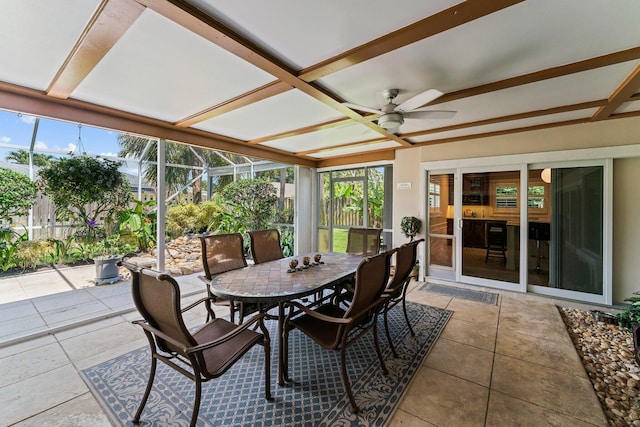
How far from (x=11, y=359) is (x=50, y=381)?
715 millimetres

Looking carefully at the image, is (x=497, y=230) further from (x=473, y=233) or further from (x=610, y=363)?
(x=610, y=363)

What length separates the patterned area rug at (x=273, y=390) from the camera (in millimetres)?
1744

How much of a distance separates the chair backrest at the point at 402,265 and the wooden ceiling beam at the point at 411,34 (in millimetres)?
1604

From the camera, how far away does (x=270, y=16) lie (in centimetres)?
165

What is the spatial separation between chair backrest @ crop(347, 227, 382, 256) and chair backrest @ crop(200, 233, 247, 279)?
164 cm

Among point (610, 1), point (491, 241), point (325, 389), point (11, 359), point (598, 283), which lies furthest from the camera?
point (491, 241)

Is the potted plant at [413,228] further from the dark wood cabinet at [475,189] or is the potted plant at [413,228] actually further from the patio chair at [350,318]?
the patio chair at [350,318]

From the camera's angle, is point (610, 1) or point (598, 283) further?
point (598, 283)

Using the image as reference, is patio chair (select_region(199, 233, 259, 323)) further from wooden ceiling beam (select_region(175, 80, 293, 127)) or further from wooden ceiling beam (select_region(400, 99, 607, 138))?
wooden ceiling beam (select_region(400, 99, 607, 138))

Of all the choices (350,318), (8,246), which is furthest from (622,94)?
(8,246)

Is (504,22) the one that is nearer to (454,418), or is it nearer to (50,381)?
(454,418)

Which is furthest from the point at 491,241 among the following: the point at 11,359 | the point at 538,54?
the point at 11,359

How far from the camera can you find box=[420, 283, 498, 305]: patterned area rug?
156 inches

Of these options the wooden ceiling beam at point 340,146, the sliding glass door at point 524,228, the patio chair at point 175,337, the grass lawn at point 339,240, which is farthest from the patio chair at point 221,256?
the sliding glass door at point 524,228
